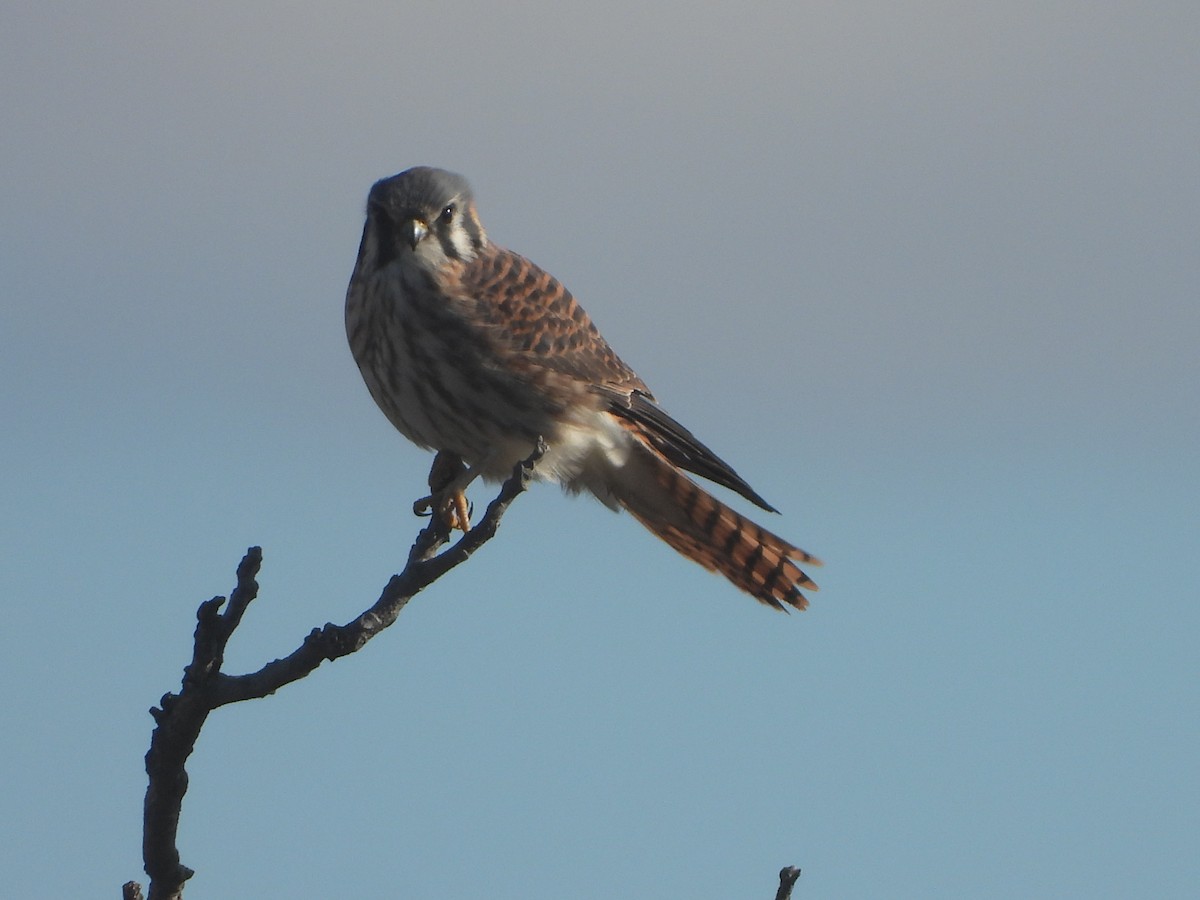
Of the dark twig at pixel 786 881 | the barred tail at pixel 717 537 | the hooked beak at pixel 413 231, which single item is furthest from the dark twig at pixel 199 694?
the barred tail at pixel 717 537

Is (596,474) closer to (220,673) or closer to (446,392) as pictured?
(446,392)

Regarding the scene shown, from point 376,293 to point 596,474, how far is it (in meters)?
0.97

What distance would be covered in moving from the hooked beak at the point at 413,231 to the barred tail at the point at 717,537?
110 cm

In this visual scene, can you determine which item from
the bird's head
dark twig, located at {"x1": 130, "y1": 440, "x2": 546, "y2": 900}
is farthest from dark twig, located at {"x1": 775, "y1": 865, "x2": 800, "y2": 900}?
the bird's head

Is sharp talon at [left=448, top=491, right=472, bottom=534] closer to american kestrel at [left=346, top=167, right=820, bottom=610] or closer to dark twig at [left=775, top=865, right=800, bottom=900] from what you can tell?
american kestrel at [left=346, top=167, right=820, bottom=610]

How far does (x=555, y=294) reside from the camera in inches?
204

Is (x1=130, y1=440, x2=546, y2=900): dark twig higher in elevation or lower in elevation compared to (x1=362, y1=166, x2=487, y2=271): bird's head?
lower

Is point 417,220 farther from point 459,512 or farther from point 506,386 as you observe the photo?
point 459,512

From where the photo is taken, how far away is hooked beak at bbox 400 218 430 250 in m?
4.74

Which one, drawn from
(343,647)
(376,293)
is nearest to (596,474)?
(376,293)

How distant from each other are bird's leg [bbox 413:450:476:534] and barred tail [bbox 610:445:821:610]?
67 cm

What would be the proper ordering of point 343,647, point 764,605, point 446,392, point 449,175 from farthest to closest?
point 764,605
point 449,175
point 446,392
point 343,647

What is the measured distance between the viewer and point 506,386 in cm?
471

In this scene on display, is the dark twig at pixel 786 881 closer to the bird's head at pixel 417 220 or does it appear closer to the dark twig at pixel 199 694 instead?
the dark twig at pixel 199 694
